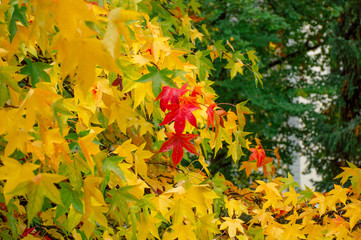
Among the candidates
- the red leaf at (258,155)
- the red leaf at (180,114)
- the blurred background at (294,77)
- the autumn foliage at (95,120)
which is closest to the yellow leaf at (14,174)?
the autumn foliage at (95,120)

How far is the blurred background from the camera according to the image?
210 inches

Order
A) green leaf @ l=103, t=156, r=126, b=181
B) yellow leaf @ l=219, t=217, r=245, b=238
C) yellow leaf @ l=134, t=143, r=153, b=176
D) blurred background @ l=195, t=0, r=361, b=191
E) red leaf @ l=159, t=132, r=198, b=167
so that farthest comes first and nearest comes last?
blurred background @ l=195, t=0, r=361, b=191 → yellow leaf @ l=219, t=217, r=245, b=238 → yellow leaf @ l=134, t=143, r=153, b=176 → red leaf @ l=159, t=132, r=198, b=167 → green leaf @ l=103, t=156, r=126, b=181

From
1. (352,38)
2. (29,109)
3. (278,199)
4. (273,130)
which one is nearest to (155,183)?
(278,199)

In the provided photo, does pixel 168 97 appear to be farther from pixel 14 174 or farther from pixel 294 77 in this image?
pixel 294 77

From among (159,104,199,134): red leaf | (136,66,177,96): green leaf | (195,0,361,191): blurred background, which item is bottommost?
(195,0,361,191): blurred background

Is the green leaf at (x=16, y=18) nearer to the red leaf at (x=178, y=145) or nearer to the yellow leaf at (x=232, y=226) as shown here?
the red leaf at (x=178, y=145)

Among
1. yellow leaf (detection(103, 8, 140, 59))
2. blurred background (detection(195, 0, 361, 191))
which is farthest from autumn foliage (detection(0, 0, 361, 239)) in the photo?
blurred background (detection(195, 0, 361, 191))

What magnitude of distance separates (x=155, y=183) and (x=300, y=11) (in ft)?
15.7

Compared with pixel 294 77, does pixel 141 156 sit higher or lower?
higher

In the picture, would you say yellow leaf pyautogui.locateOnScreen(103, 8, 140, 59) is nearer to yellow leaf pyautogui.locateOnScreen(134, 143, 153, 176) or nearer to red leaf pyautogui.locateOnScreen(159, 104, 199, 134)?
red leaf pyautogui.locateOnScreen(159, 104, 199, 134)

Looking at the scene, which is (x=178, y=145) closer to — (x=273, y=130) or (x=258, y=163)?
(x=258, y=163)

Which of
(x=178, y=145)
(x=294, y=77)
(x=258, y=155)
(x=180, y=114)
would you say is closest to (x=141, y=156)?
(x=178, y=145)

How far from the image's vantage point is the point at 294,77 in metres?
6.52

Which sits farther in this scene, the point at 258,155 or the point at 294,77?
the point at 294,77
